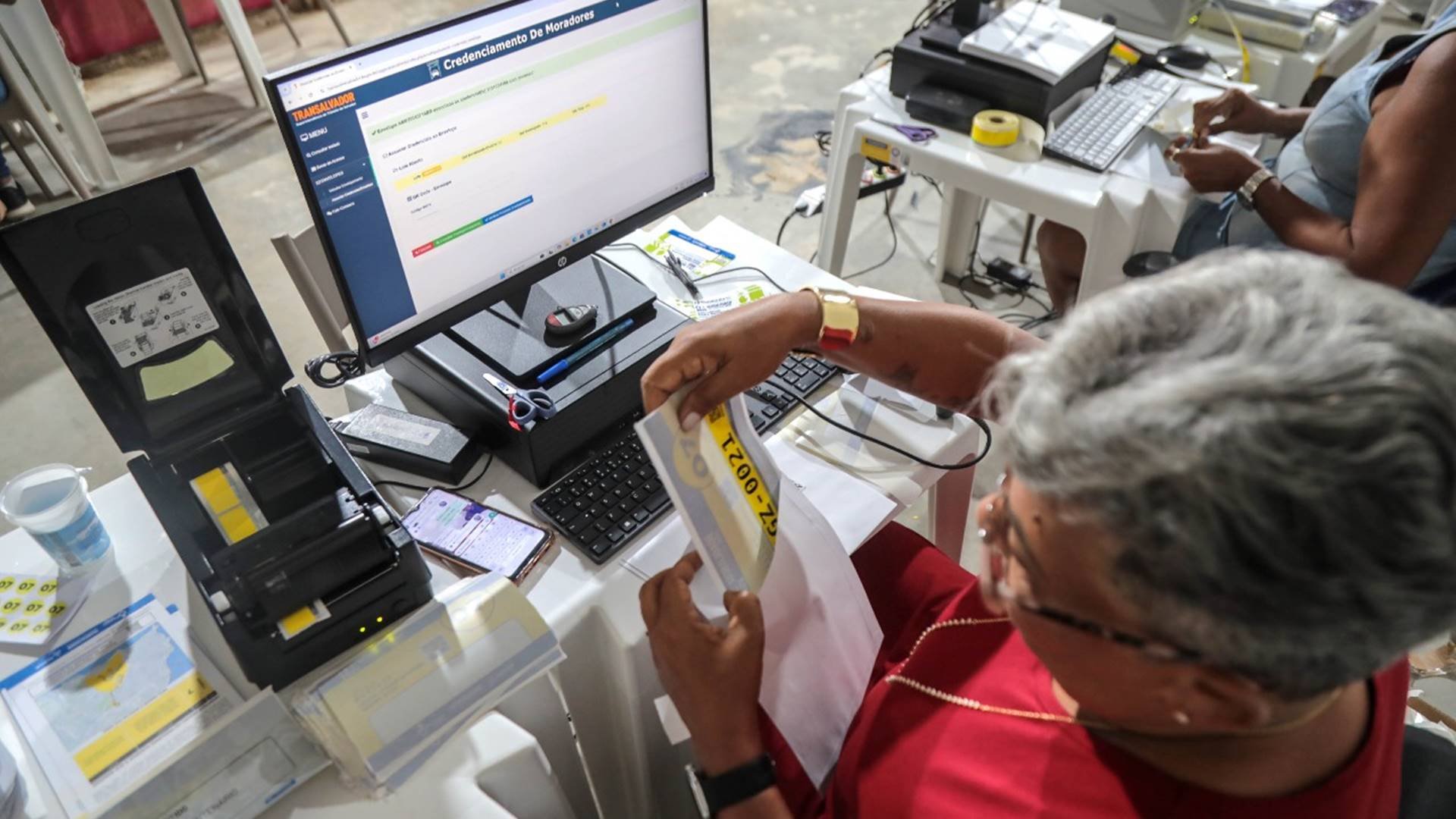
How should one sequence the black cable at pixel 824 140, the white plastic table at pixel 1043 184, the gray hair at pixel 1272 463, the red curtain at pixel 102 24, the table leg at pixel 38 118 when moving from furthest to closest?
the red curtain at pixel 102 24, the black cable at pixel 824 140, the table leg at pixel 38 118, the white plastic table at pixel 1043 184, the gray hair at pixel 1272 463

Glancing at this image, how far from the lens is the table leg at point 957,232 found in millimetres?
2477

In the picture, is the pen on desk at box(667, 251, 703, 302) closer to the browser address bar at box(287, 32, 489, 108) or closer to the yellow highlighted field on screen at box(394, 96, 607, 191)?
the yellow highlighted field on screen at box(394, 96, 607, 191)

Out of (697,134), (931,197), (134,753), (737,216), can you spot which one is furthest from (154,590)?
(931,197)

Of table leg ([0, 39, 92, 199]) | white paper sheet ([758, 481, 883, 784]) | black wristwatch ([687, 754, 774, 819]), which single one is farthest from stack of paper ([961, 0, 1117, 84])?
table leg ([0, 39, 92, 199])

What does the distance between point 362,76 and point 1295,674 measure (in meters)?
0.93

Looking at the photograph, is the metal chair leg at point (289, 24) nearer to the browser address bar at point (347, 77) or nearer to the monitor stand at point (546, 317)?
the monitor stand at point (546, 317)

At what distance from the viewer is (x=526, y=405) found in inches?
41.0

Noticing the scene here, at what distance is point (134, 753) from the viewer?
80cm

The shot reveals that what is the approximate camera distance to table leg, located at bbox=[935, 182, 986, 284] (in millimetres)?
2477

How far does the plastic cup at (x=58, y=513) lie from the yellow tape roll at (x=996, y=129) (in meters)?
1.64

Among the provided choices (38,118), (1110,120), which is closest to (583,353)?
(1110,120)

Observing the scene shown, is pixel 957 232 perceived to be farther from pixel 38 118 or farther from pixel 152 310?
pixel 38 118

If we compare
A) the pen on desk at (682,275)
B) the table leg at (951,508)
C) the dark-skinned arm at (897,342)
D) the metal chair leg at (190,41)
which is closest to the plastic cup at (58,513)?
the dark-skinned arm at (897,342)

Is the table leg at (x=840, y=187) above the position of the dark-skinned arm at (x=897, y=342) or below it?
below
